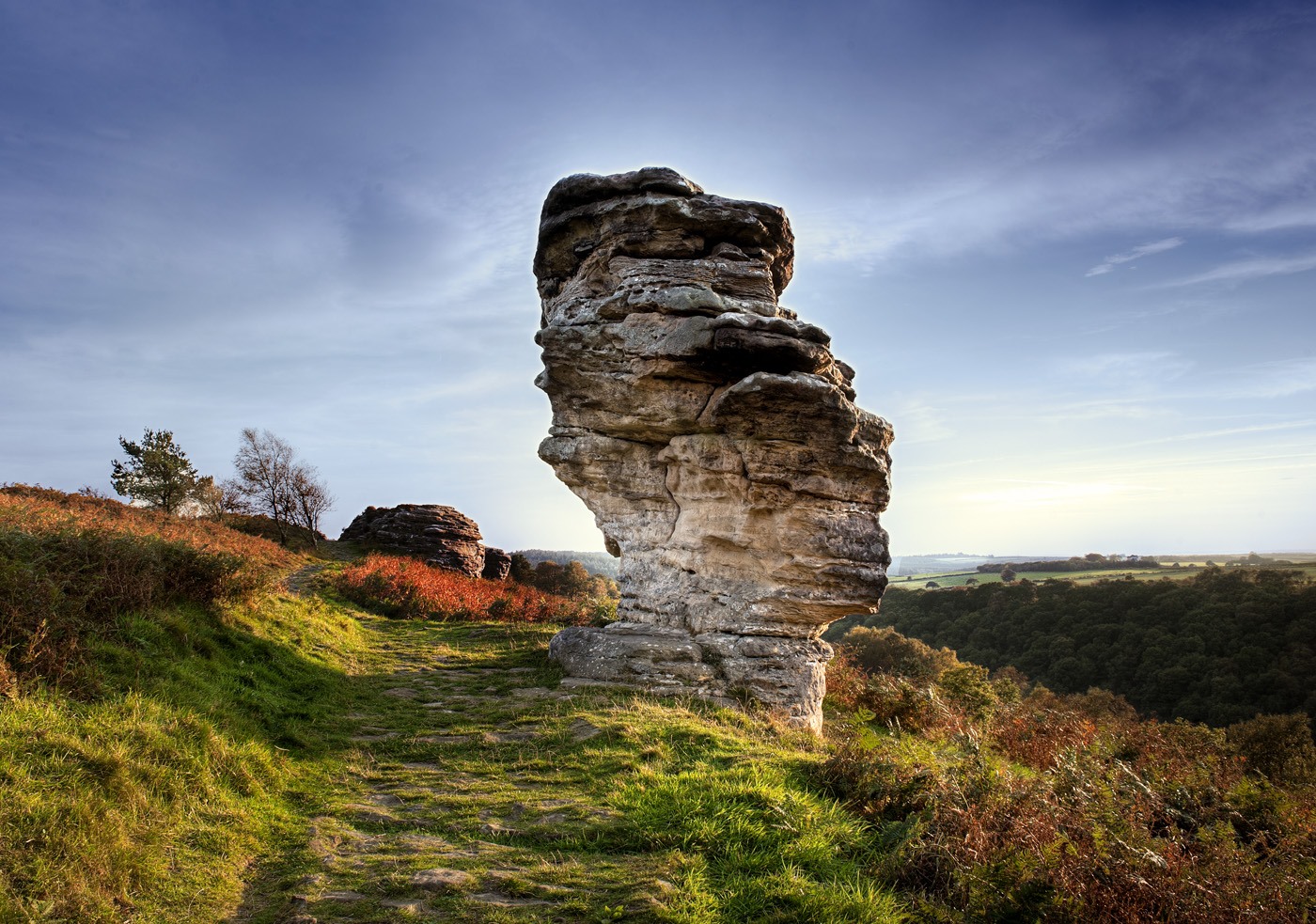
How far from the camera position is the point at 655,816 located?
277 inches

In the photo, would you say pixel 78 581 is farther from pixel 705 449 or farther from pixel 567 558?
pixel 567 558

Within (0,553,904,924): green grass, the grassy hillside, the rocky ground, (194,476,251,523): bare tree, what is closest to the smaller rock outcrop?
(194,476,251,523): bare tree

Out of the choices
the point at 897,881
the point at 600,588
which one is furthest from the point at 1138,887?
the point at 600,588

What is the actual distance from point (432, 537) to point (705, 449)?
24955mm

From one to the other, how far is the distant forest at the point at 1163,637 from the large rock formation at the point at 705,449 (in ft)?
98.1

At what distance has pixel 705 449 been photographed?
626 inches

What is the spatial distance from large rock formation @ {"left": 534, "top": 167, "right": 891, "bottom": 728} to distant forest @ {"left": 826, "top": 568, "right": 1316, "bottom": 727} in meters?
29.9

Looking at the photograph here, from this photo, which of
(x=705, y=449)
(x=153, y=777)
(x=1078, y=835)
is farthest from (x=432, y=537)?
(x=1078, y=835)

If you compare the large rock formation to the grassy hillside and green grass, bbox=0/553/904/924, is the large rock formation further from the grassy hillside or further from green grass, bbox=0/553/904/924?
green grass, bbox=0/553/904/924

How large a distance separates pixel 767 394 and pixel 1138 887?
1054 centimetres

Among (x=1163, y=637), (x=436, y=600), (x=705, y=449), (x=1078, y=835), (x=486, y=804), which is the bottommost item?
(x=1163, y=637)

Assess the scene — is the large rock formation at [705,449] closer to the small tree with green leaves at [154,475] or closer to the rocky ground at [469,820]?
the rocky ground at [469,820]

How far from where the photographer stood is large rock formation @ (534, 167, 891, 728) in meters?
14.7

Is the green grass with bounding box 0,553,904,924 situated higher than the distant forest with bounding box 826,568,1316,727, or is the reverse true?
the green grass with bounding box 0,553,904,924
